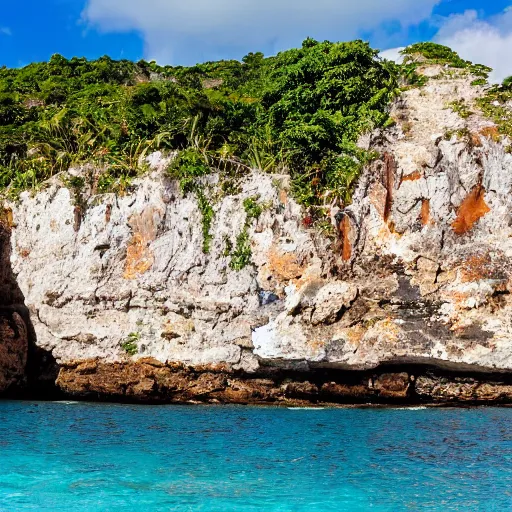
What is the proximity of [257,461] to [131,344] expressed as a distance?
969 centimetres

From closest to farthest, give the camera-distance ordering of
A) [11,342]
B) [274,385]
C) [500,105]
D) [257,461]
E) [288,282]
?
1. [257,461]
2. [274,385]
3. [288,282]
4. [11,342]
5. [500,105]

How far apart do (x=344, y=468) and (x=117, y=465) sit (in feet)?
12.3

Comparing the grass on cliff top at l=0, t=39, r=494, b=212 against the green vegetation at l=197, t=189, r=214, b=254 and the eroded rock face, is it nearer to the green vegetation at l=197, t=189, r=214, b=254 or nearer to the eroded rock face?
the green vegetation at l=197, t=189, r=214, b=254

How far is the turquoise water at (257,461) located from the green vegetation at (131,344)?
140 inches

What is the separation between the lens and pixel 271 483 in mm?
9820

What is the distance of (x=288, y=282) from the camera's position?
19.9m

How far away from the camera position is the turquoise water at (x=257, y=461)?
8992 millimetres

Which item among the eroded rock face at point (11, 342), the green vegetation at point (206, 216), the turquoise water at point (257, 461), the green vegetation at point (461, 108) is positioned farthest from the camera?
the green vegetation at point (461, 108)

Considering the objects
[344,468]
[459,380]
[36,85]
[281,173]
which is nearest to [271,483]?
[344,468]

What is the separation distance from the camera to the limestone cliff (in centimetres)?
1855

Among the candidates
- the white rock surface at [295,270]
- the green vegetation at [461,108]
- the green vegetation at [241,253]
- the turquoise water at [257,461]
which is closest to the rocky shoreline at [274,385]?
the white rock surface at [295,270]

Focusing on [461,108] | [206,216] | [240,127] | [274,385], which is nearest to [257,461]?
[274,385]

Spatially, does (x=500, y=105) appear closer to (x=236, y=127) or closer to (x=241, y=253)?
(x=236, y=127)

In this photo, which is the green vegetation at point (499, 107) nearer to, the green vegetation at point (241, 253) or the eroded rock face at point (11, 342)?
the green vegetation at point (241, 253)
